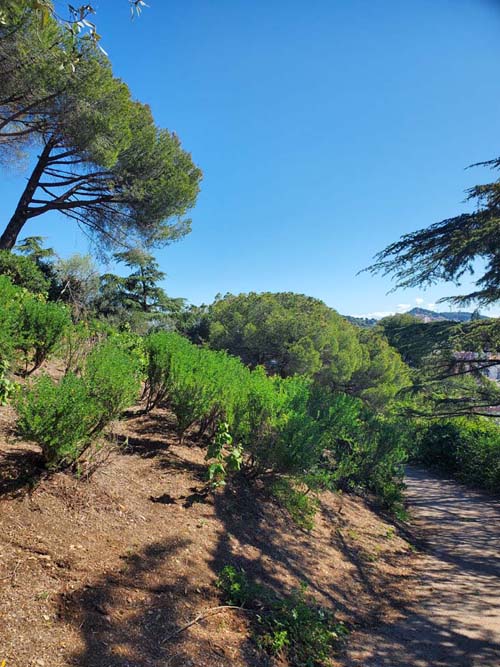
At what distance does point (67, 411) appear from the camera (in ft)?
8.30

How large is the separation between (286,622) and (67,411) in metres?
2.22

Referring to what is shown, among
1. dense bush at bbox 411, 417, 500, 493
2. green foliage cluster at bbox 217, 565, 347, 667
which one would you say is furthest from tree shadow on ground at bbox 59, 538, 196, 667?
dense bush at bbox 411, 417, 500, 493

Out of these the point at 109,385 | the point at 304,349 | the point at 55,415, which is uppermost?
the point at 304,349

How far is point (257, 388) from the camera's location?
442cm

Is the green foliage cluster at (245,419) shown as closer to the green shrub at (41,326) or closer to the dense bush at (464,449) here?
the green shrub at (41,326)

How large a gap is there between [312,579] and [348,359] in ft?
56.7

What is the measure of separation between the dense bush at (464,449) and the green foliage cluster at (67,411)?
8815 mm

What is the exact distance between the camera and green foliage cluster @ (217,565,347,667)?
2316 mm

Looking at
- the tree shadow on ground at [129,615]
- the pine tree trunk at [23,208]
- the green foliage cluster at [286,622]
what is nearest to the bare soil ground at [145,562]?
the tree shadow on ground at [129,615]

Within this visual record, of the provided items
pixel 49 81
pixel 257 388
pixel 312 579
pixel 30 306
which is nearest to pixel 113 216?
pixel 49 81

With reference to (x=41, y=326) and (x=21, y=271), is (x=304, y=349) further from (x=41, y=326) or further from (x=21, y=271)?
(x=41, y=326)

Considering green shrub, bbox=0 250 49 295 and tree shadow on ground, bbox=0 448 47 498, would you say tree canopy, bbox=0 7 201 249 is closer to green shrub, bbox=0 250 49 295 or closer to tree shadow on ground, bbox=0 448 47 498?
green shrub, bbox=0 250 49 295

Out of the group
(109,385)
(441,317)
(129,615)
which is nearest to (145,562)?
(129,615)

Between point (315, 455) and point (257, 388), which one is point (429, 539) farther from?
point (257, 388)
